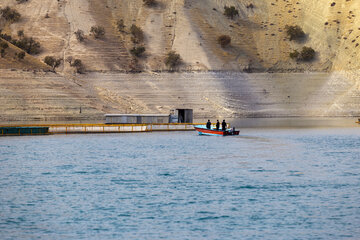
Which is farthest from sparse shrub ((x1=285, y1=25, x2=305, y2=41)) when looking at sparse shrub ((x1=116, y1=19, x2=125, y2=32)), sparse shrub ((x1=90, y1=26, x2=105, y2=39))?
sparse shrub ((x1=90, y1=26, x2=105, y2=39))

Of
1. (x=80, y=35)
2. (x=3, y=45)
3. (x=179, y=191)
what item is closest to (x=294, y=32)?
(x=80, y=35)

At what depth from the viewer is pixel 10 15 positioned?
455 feet

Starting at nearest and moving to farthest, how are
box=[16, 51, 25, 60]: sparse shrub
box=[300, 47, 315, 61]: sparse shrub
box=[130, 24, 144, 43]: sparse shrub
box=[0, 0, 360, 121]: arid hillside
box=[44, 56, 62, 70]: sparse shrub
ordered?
1. box=[16, 51, 25, 60]: sparse shrub
2. box=[0, 0, 360, 121]: arid hillside
3. box=[44, 56, 62, 70]: sparse shrub
4. box=[130, 24, 144, 43]: sparse shrub
5. box=[300, 47, 315, 61]: sparse shrub

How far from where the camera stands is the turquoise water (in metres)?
32.8

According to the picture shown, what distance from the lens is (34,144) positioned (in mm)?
75250

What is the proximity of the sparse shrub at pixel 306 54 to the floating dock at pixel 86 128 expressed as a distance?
45992mm

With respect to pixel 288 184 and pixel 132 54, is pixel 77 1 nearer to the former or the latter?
pixel 132 54

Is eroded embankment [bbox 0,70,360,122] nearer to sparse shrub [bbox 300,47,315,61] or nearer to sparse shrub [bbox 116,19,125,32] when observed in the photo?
sparse shrub [bbox 300,47,315,61]

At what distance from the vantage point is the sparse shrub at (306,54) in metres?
139

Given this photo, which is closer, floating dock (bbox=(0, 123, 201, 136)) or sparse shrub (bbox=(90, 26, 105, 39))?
floating dock (bbox=(0, 123, 201, 136))

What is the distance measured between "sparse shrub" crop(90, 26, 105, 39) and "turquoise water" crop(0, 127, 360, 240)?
2399 inches

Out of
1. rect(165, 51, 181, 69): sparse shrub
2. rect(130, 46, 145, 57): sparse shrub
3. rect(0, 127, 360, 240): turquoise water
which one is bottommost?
rect(0, 127, 360, 240): turquoise water

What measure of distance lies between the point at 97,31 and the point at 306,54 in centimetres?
4084

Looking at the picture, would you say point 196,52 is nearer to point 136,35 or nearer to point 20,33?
point 136,35
